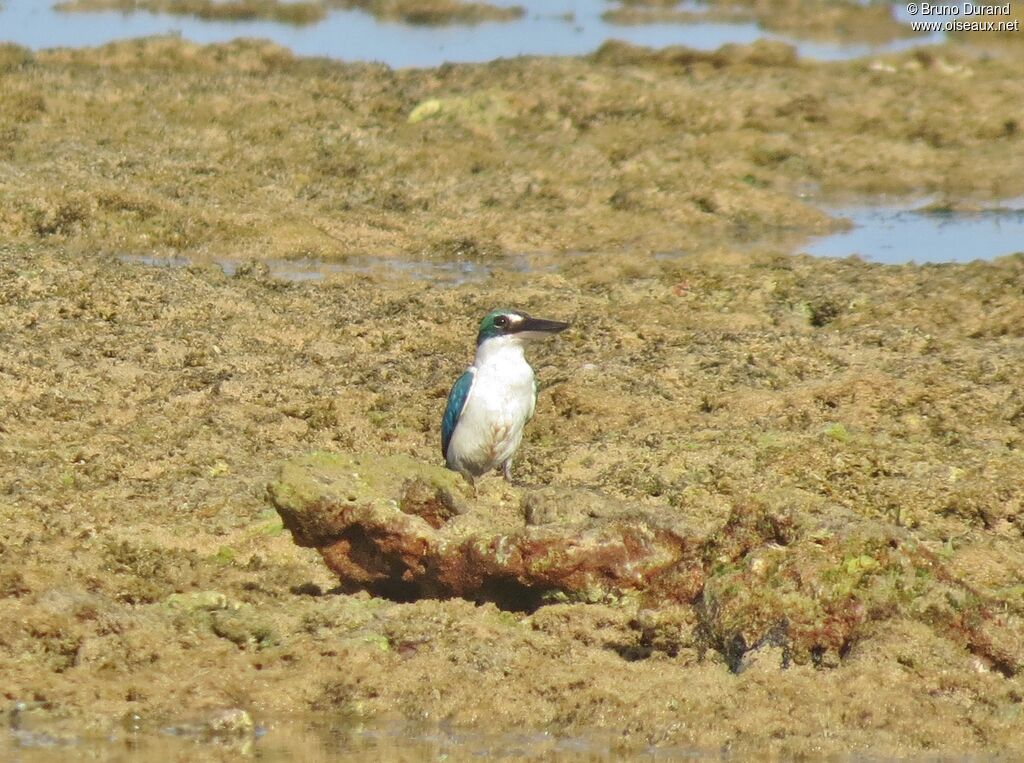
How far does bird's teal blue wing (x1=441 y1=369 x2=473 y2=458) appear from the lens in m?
8.73

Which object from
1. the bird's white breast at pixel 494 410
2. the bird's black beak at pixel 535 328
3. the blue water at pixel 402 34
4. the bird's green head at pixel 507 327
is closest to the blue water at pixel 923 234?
the bird's black beak at pixel 535 328

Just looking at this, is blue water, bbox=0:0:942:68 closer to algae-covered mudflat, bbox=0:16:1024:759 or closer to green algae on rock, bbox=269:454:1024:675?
algae-covered mudflat, bbox=0:16:1024:759

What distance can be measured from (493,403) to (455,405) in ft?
0.79

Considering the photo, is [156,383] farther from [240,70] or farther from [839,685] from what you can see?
[240,70]

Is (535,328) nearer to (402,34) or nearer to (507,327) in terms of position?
(507,327)

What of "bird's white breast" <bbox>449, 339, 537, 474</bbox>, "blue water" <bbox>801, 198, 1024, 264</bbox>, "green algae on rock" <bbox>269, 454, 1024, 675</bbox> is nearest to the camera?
"green algae on rock" <bbox>269, 454, 1024, 675</bbox>

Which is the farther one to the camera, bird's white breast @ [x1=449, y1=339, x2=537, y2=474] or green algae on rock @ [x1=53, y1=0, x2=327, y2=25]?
green algae on rock @ [x1=53, y1=0, x2=327, y2=25]

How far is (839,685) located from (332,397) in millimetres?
4246

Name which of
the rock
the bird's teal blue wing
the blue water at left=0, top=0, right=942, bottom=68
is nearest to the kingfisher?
the bird's teal blue wing

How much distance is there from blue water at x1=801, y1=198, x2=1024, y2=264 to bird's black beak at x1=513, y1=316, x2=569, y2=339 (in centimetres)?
511

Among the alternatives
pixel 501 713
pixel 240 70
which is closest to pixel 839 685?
pixel 501 713

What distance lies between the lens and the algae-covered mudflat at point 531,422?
6.41 metres

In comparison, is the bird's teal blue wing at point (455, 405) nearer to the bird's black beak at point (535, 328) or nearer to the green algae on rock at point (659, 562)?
the bird's black beak at point (535, 328)

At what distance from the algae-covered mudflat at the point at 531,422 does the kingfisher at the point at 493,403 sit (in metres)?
0.31
